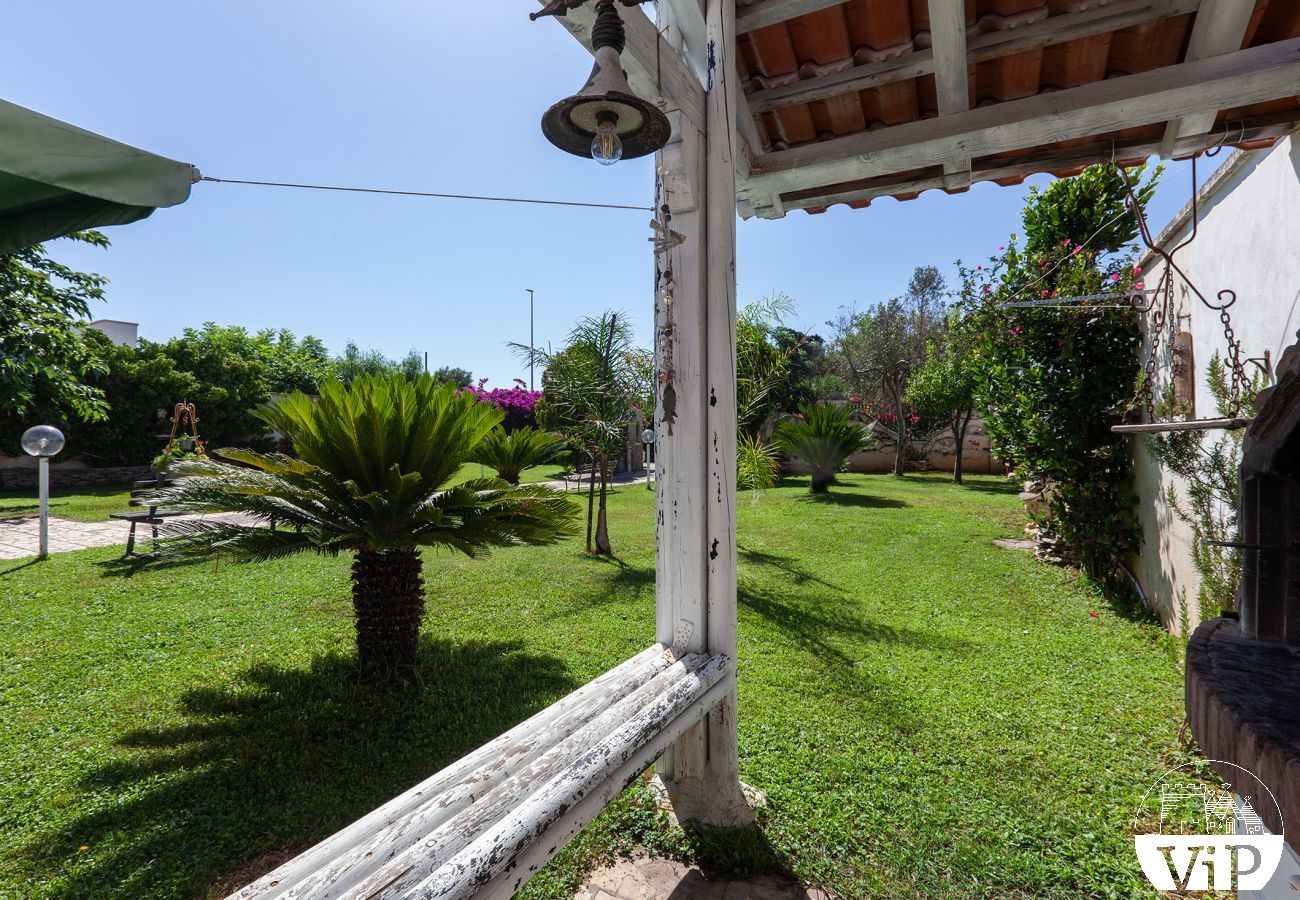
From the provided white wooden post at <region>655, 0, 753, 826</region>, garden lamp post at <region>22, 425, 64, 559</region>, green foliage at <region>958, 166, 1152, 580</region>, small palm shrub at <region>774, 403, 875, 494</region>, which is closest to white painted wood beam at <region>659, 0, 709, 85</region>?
white wooden post at <region>655, 0, 753, 826</region>

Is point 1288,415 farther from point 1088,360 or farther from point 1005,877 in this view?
point 1088,360

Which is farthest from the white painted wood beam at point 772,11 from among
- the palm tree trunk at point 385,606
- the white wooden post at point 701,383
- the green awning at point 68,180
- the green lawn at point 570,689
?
the palm tree trunk at point 385,606

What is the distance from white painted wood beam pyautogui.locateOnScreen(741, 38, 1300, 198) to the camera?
2084 millimetres

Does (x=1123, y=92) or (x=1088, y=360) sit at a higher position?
(x=1123, y=92)

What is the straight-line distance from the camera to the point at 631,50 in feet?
5.63

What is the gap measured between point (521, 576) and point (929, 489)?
1035 centimetres

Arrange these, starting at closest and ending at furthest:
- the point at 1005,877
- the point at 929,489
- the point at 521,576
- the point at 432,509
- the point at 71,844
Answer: the point at 1005,877 < the point at 71,844 < the point at 432,509 < the point at 521,576 < the point at 929,489

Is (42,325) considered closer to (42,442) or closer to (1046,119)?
(42,442)

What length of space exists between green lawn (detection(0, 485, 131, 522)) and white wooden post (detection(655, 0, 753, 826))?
12.2m

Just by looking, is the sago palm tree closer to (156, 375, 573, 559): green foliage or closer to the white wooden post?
(156, 375, 573, 559): green foliage

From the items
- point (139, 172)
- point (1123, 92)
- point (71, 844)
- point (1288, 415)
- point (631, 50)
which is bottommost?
point (71, 844)

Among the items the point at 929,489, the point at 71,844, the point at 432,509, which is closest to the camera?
the point at 71,844

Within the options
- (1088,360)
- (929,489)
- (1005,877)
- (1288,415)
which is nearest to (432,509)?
(1005,877)

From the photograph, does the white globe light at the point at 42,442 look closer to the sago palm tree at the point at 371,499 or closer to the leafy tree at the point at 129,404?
the sago palm tree at the point at 371,499
